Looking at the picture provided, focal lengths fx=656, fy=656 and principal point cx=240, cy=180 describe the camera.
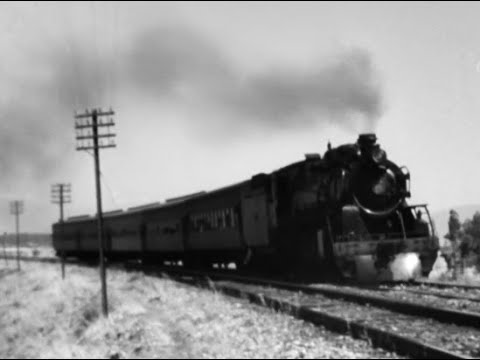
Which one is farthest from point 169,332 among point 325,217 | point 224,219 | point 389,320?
point 224,219

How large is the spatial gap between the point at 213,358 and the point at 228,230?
47.5ft

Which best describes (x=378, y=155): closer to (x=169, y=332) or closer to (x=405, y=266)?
(x=405, y=266)

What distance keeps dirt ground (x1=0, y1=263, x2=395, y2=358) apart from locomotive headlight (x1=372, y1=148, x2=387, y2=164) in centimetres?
532

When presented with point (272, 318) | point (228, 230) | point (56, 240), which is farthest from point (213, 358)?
point (56, 240)

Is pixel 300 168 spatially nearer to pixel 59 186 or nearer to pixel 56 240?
pixel 59 186

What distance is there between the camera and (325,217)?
1656 centimetres

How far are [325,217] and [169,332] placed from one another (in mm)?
7789

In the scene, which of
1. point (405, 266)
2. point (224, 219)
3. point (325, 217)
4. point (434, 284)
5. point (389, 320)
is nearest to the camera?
point (389, 320)

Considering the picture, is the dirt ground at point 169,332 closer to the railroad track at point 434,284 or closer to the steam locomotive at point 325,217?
the steam locomotive at point 325,217

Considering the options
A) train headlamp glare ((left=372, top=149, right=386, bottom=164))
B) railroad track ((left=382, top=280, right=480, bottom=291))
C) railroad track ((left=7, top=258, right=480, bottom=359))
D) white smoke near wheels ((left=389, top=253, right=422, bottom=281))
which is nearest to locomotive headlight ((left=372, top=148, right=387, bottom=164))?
train headlamp glare ((left=372, top=149, right=386, bottom=164))

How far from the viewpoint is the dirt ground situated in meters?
7.96

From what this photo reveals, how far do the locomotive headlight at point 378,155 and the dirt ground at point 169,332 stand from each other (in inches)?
210

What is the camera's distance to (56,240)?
52.5 m

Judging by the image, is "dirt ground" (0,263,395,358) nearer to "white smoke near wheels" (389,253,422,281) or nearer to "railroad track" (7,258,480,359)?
"railroad track" (7,258,480,359)
